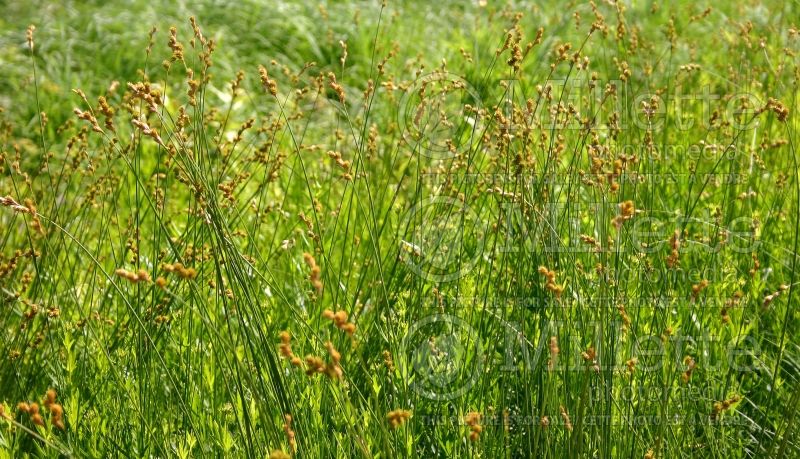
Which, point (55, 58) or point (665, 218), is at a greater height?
point (665, 218)

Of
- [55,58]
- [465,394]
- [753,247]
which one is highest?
[753,247]

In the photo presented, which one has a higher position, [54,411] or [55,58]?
[54,411]

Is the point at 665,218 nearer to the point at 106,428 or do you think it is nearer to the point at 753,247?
the point at 753,247

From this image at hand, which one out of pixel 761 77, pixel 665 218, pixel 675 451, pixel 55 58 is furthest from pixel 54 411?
pixel 55 58

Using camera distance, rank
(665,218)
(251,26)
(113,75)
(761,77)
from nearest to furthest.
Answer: (665,218)
(761,77)
(113,75)
(251,26)

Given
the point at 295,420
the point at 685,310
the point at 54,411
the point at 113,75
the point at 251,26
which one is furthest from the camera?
the point at 251,26

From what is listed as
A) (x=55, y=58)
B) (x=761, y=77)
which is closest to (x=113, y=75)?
(x=55, y=58)

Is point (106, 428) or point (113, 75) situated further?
point (113, 75)

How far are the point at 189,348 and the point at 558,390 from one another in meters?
0.92

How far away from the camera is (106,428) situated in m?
2.39

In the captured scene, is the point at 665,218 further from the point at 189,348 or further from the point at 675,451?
the point at 189,348

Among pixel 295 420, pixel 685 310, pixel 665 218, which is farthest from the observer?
pixel 665 218

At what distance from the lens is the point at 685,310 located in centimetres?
269

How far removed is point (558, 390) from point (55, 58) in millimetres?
4888
